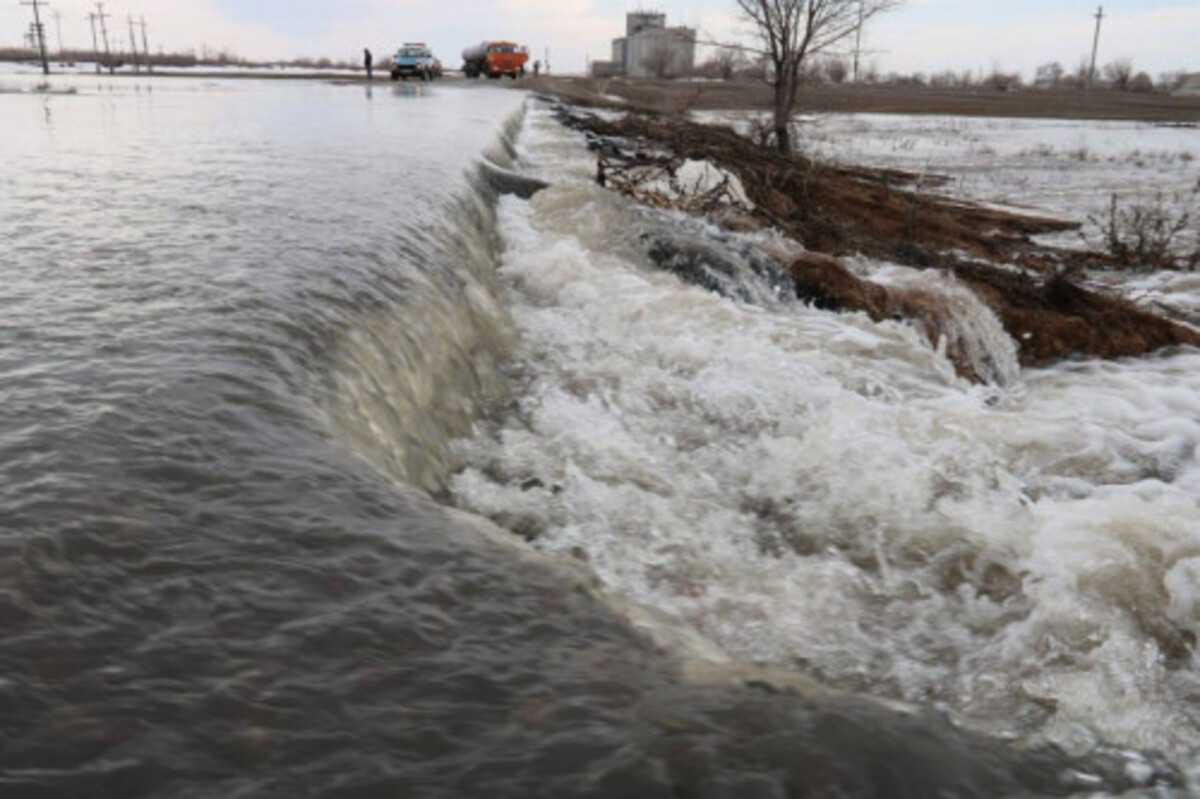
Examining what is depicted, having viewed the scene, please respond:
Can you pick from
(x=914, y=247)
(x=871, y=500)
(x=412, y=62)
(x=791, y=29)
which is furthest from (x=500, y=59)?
(x=871, y=500)

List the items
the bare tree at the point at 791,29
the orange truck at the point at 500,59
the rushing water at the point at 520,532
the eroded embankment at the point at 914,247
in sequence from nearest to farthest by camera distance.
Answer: the rushing water at the point at 520,532 < the eroded embankment at the point at 914,247 < the bare tree at the point at 791,29 < the orange truck at the point at 500,59

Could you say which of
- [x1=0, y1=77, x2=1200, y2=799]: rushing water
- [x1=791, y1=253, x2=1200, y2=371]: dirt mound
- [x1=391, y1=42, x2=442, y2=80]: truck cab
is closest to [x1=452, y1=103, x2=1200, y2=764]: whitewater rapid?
[x1=0, y1=77, x2=1200, y2=799]: rushing water

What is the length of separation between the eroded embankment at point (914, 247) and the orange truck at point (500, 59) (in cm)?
4508

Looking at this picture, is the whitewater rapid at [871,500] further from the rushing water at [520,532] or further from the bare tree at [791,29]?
the bare tree at [791,29]

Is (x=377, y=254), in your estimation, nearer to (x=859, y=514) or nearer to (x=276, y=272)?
(x=276, y=272)

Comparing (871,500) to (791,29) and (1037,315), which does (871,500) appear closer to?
(1037,315)

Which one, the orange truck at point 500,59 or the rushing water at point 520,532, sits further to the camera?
the orange truck at point 500,59

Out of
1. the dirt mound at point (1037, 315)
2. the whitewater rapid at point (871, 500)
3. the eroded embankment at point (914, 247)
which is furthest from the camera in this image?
the eroded embankment at point (914, 247)

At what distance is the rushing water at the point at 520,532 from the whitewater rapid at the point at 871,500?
0.02 m

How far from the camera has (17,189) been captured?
8445 mm

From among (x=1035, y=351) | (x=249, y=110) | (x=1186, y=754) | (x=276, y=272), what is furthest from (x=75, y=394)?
(x=249, y=110)

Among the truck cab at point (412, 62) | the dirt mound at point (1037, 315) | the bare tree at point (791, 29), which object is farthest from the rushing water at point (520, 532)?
the truck cab at point (412, 62)

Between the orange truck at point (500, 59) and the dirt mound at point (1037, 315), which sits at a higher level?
the orange truck at point (500, 59)

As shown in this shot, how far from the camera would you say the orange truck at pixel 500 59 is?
6247 centimetres
